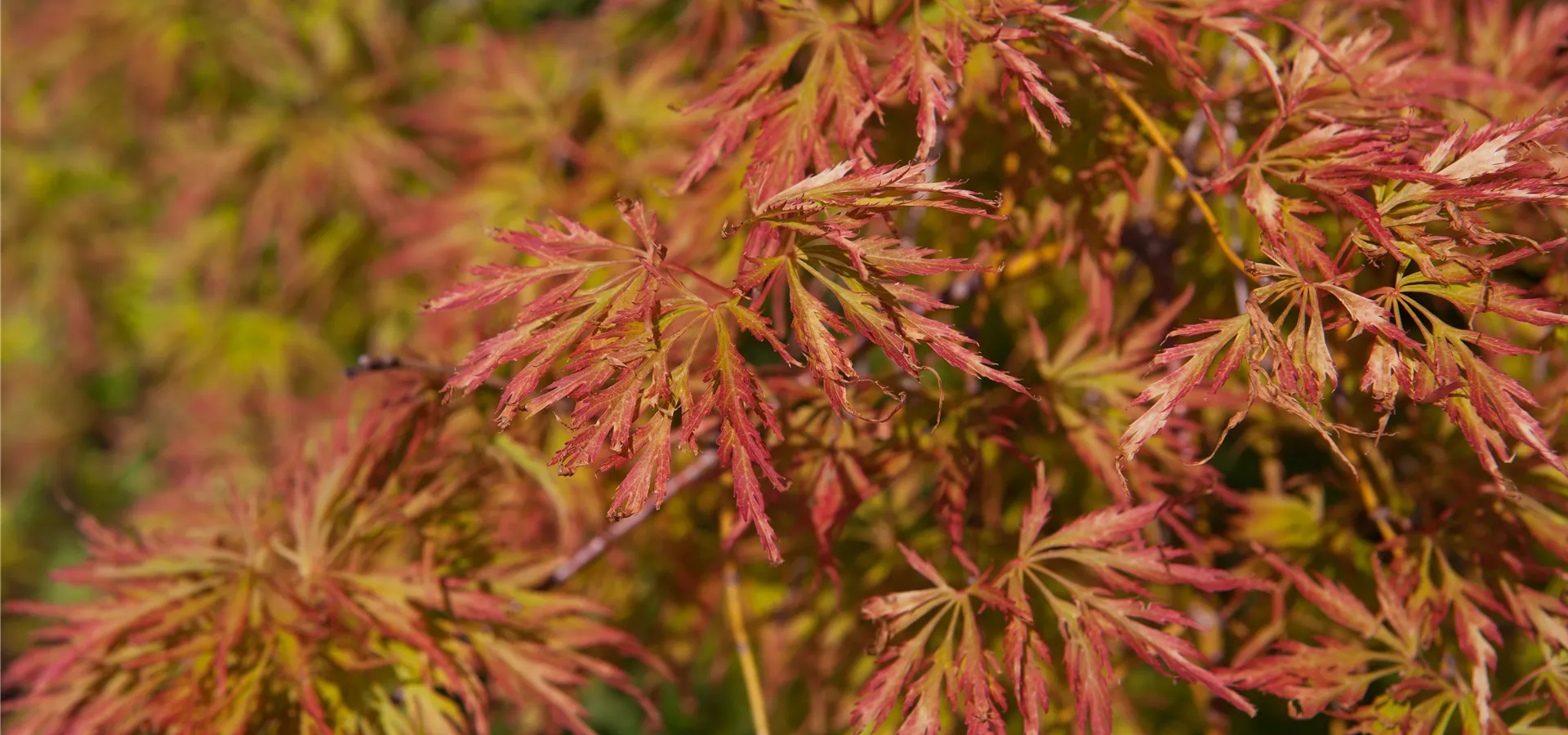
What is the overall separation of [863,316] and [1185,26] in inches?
26.2

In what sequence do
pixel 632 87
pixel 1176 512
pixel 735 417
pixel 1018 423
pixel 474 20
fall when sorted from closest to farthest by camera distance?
pixel 735 417, pixel 1176 512, pixel 1018 423, pixel 632 87, pixel 474 20

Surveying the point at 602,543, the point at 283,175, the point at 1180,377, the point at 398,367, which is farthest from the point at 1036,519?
the point at 283,175

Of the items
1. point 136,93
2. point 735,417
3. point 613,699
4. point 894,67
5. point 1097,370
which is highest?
point 894,67

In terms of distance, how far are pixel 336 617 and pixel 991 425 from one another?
0.69 m

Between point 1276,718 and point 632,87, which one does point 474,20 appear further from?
point 1276,718

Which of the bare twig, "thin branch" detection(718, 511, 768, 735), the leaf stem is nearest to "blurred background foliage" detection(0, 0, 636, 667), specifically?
the bare twig

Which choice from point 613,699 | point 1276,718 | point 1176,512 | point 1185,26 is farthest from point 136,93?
point 1276,718

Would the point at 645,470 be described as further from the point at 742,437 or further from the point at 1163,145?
the point at 1163,145

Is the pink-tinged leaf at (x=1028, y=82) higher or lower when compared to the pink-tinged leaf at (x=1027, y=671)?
higher

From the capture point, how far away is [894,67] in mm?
797

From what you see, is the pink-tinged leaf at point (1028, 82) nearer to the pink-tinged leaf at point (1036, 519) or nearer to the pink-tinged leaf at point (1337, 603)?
the pink-tinged leaf at point (1036, 519)

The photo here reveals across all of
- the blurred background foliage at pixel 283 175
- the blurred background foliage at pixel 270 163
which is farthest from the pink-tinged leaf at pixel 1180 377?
the blurred background foliage at pixel 270 163

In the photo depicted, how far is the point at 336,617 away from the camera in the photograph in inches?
37.5

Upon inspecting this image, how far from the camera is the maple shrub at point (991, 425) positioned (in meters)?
0.70
